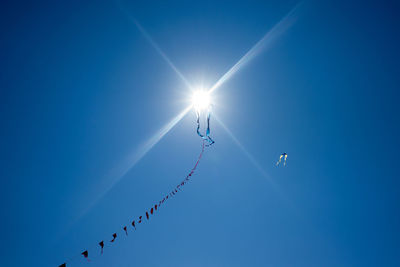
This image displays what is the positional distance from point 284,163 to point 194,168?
9.70 m

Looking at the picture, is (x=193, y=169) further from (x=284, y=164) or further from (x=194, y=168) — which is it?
(x=284, y=164)

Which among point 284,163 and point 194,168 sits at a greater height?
point 194,168

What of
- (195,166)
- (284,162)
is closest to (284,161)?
(284,162)

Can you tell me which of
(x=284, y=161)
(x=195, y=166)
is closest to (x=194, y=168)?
(x=195, y=166)

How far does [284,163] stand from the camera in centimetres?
1903

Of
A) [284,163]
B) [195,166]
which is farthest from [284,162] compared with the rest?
[195,166]

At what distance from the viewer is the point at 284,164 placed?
19.1 meters

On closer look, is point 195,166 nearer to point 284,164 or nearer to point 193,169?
point 193,169

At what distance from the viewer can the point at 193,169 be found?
18156mm

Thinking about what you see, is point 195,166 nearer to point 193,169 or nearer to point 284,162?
point 193,169

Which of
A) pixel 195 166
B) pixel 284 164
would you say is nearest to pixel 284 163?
pixel 284 164

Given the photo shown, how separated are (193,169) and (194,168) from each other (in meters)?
0.30

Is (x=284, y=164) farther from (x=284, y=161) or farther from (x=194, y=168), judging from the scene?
(x=194, y=168)

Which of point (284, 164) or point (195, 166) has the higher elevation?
point (195, 166)
